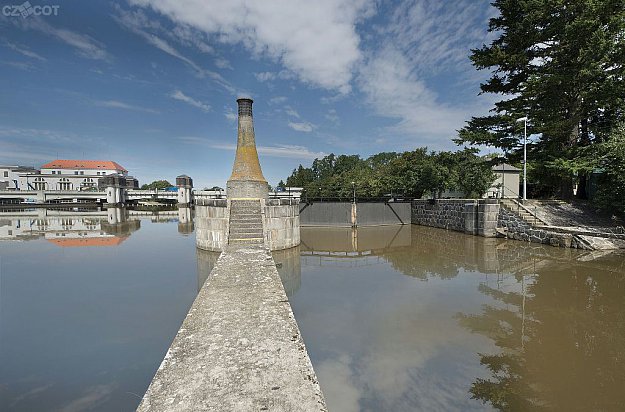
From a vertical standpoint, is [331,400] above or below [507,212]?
below

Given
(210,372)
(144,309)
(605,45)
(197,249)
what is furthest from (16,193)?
(605,45)

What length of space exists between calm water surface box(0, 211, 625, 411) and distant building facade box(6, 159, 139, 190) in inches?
3048

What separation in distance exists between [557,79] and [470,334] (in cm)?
1702

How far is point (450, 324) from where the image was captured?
19.6 feet

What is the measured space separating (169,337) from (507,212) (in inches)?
706

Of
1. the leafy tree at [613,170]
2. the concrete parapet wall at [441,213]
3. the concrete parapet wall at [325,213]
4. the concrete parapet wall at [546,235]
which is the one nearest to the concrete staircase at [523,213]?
the concrete parapet wall at [546,235]

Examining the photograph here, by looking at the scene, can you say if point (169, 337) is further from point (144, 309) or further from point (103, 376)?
point (144, 309)

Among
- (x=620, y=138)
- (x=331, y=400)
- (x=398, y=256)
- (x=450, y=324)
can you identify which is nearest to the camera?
(x=331, y=400)

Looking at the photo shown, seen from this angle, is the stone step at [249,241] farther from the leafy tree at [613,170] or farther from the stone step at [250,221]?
the leafy tree at [613,170]

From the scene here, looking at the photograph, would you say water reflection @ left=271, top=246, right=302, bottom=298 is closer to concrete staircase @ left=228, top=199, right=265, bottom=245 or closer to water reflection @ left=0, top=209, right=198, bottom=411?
concrete staircase @ left=228, top=199, right=265, bottom=245

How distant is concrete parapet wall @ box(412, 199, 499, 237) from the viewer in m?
17.1

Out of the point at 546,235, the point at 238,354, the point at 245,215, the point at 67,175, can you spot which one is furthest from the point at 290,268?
the point at 67,175

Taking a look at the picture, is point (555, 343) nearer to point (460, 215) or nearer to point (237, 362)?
point (237, 362)

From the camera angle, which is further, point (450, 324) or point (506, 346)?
point (450, 324)
